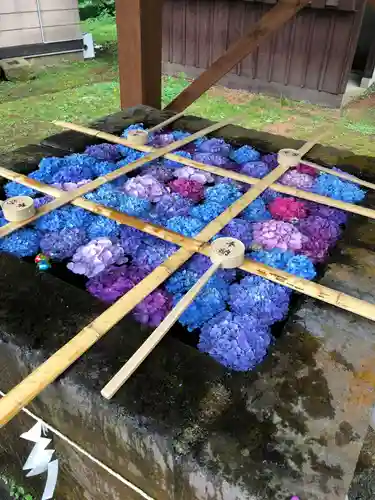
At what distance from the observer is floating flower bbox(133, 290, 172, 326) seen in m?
1.66

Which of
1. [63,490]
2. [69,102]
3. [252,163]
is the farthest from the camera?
[69,102]

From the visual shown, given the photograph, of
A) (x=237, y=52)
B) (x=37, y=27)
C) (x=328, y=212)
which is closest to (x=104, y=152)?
(x=328, y=212)

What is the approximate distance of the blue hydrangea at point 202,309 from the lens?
1.69 meters

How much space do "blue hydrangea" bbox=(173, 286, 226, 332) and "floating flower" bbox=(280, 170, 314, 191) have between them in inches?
45.0

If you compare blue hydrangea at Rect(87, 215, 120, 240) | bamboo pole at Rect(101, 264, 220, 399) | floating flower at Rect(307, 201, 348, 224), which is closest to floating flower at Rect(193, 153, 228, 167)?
floating flower at Rect(307, 201, 348, 224)

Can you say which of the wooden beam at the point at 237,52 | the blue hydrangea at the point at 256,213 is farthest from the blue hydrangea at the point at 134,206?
the wooden beam at the point at 237,52

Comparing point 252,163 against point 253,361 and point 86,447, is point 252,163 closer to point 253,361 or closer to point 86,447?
point 253,361

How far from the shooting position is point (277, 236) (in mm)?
2137

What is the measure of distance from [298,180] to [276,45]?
19.9ft

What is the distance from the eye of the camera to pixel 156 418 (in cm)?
129

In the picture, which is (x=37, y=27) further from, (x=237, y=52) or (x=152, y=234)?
(x=152, y=234)

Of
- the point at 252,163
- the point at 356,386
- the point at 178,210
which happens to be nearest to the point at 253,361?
the point at 356,386

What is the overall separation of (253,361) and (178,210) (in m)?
1.11

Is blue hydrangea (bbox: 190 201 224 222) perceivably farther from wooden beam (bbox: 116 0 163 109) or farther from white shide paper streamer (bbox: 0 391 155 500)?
wooden beam (bbox: 116 0 163 109)
